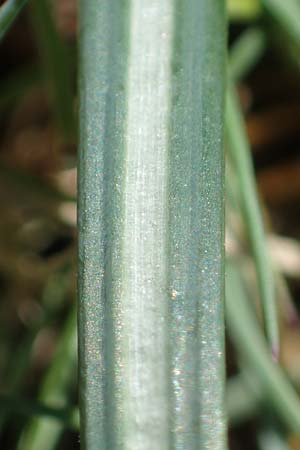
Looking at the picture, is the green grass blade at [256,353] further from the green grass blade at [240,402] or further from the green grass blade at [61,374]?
the green grass blade at [61,374]

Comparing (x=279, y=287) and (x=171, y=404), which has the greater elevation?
(x=279, y=287)

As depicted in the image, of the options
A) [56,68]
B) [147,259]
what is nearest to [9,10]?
[147,259]

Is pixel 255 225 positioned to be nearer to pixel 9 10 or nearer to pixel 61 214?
pixel 9 10

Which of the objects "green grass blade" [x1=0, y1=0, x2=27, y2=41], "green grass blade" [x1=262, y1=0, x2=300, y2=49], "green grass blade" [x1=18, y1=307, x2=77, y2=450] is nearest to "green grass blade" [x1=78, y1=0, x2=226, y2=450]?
"green grass blade" [x1=0, y1=0, x2=27, y2=41]

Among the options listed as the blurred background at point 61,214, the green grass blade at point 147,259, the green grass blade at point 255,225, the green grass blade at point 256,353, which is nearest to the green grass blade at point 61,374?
the blurred background at point 61,214

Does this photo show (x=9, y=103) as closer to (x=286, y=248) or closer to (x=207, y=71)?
(x=286, y=248)

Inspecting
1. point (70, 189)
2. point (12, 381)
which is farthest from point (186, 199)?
point (70, 189)
